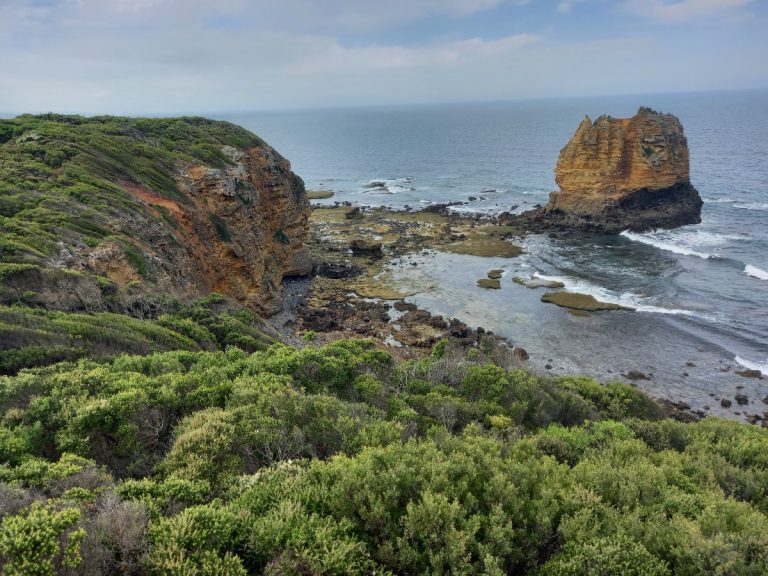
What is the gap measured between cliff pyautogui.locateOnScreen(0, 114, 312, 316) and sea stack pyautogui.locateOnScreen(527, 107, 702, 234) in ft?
135

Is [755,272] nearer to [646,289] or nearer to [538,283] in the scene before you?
[646,289]

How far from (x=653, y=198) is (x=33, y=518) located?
257ft

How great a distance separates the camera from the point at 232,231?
38281 millimetres

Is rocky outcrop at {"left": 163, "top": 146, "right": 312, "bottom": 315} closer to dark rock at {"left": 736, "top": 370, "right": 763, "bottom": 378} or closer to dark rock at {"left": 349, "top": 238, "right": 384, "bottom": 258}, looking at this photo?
dark rock at {"left": 349, "top": 238, "right": 384, "bottom": 258}

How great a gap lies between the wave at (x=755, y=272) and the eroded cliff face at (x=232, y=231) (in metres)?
47.6

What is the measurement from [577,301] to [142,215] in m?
38.3

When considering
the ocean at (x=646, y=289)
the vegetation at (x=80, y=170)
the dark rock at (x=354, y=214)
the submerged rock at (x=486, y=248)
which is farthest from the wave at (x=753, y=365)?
the dark rock at (x=354, y=214)

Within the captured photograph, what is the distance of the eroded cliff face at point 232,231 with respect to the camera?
29500mm

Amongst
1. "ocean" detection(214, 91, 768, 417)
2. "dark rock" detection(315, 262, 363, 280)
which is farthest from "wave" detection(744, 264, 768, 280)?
"dark rock" detection(315, 262, 363, 280)

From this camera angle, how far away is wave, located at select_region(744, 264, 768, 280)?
48.8 metres

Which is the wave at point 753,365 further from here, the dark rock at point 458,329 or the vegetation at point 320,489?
the vegetation at point 320,489

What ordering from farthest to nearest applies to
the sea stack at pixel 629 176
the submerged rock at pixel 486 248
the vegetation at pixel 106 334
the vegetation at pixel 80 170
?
1. the sea stack at pixel 629 176
2. the submerged rock at pixel 486 248
3. the vegetation at pixel 80 170
4. the vegetation at pixel 106 334

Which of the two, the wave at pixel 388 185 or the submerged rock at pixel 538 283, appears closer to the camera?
the submerged rock at pixel 538 283

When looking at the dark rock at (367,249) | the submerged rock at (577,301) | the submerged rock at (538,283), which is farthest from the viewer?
the dark rock at (367,249)
